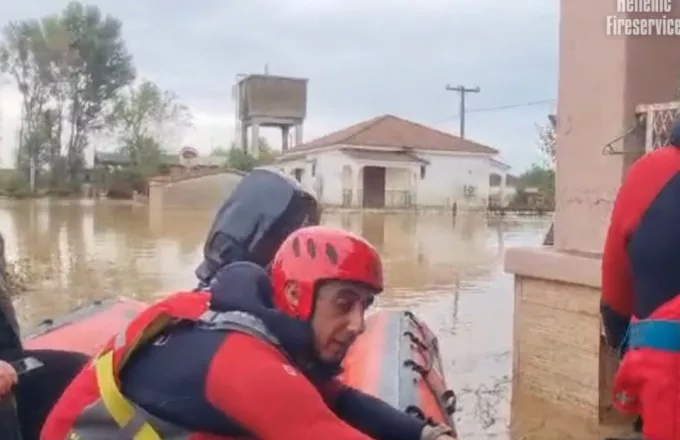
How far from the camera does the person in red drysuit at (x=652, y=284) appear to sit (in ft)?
7.50

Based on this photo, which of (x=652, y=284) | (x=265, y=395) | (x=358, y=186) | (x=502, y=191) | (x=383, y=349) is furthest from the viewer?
(x=502, y=191)

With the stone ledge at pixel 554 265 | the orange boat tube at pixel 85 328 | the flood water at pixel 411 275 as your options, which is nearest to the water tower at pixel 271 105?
the flood water at pixel 411 275

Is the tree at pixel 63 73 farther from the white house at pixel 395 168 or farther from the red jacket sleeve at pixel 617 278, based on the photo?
the red jacket sleeve at pixel 617 278

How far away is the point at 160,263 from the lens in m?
16.1

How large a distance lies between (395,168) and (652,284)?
3926 centimetres

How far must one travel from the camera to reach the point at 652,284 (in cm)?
241

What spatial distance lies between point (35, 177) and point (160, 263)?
37.7 m

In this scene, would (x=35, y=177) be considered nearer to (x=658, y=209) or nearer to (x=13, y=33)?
(x=13, y=33)

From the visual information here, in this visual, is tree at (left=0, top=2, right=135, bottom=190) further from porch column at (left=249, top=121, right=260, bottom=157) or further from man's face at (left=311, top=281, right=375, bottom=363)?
man's face at (left=311, top=281, right=375, bottom=363)

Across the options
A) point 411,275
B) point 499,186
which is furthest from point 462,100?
point 411,275

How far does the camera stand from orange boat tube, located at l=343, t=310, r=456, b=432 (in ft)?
11.9

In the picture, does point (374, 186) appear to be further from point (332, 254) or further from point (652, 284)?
point (332, 254)

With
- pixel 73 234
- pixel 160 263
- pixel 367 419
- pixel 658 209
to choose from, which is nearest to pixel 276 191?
pixel 367 419

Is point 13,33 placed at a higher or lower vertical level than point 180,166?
higher
